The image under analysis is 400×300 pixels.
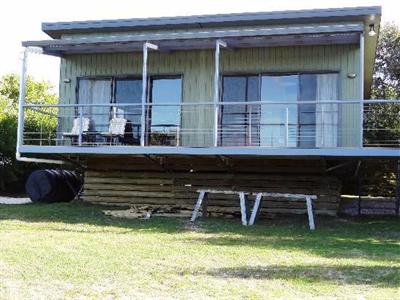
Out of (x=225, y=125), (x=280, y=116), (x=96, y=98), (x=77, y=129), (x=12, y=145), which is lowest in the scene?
(x=12, y=145)

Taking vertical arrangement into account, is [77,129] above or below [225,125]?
below

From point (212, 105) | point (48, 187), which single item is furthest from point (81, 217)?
point (212, 105)

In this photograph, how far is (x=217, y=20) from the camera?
15.1 meters

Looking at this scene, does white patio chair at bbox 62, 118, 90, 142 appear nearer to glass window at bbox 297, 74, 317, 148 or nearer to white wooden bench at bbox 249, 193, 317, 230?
white wooden bench at bbox 249, 193, 317, 230

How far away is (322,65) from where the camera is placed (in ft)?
47.5

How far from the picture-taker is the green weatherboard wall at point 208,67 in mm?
14250

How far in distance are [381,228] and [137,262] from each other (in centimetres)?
652

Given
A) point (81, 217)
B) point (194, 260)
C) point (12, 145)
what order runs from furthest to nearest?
point (12, 145) → point (81, 217) → point (194, 260)

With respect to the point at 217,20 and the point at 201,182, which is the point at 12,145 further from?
the point at 217,20

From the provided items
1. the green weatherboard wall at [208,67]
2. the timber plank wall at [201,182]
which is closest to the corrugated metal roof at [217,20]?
the green weatherboard wall at [208,67]

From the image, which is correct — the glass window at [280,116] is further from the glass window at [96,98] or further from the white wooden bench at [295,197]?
the glass window at [96,98]

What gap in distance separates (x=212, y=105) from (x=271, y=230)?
4.56 meters

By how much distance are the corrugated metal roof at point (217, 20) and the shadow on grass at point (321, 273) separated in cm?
846

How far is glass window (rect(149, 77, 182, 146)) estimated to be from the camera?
1516 cm
